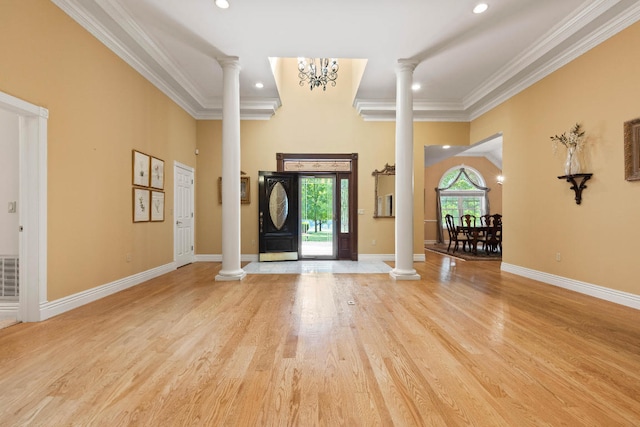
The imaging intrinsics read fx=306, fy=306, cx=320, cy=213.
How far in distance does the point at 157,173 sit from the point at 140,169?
51cm

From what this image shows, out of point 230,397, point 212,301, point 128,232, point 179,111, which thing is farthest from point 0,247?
point 179,111

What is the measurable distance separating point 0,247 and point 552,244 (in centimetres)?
692

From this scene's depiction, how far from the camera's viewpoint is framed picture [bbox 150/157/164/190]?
5070 millimetres

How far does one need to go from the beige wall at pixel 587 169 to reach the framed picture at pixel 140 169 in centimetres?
628

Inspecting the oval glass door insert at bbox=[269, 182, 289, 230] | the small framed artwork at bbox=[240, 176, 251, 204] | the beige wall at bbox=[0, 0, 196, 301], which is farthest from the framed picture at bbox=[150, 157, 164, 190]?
the oval glass door insert at bbox=[269, 182, 289, 230]

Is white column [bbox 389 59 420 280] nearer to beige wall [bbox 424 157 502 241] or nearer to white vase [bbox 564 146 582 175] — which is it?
white vase [bbox 564 146 582 175]

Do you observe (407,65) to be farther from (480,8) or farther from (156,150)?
(156,150)

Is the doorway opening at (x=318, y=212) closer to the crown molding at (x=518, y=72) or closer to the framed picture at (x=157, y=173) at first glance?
the crown molding at (x=518, y=72)

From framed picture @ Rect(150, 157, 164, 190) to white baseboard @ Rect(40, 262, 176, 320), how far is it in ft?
4.64

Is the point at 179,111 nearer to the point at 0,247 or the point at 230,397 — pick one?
the point at 0,247

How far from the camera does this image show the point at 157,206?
5230mm

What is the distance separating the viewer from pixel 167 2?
359 cm

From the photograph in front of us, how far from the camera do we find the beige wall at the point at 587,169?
355 centimetres

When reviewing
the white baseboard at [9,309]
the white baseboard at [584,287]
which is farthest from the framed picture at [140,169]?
the white baseboard at [584,287]
